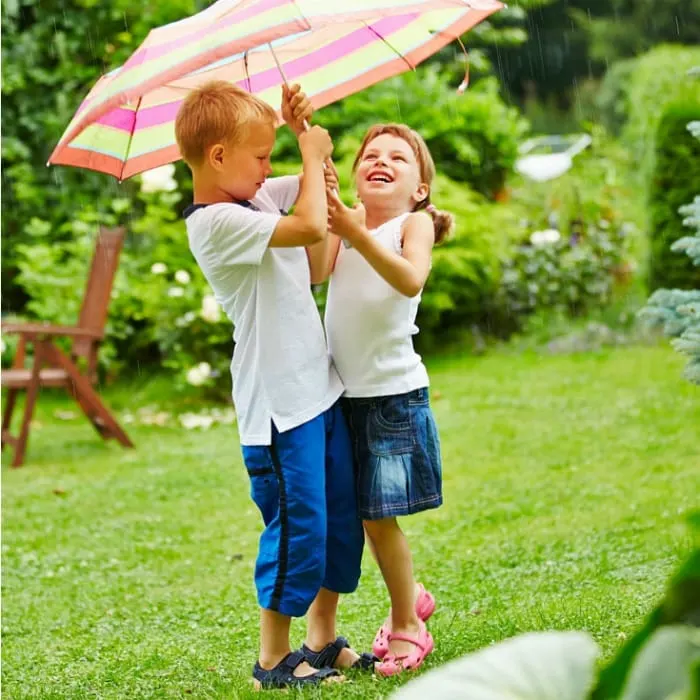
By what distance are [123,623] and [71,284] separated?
5.24 m

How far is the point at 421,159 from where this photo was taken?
2914 millimetres

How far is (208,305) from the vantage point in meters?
7.44

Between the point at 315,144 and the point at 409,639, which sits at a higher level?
the point at 315,144

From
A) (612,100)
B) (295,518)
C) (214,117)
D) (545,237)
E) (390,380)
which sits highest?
(214,117)

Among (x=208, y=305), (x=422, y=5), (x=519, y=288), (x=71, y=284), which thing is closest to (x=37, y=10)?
(x=71, y=284)

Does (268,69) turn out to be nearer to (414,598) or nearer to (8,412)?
(414,598)

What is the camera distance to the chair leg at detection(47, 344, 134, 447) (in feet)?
22.2

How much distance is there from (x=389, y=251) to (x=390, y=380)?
30 centimetres

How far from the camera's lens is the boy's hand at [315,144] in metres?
2.59

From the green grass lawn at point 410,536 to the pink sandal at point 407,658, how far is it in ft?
0.24

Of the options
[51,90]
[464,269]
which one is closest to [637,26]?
[51,90]

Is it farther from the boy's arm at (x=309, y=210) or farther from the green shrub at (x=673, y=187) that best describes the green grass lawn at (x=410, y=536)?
the boy's arm at (x=309, y=210)

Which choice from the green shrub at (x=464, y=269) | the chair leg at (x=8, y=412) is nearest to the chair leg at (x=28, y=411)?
→ the chair leg at (x=8, y=412)

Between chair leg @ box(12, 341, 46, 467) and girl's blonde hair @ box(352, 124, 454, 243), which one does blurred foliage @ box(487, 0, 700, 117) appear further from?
girl's blonde hair @ box(352, 124, 454, 243)
